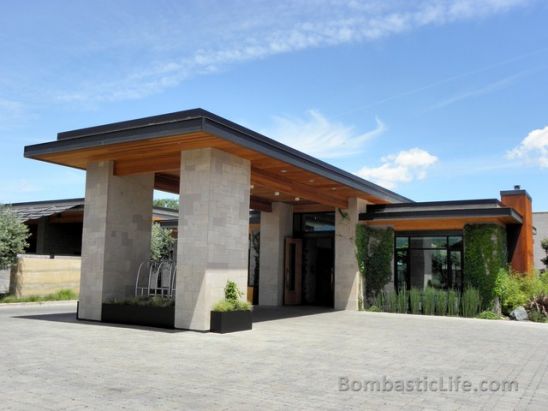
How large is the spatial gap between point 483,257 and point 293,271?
22.0ft

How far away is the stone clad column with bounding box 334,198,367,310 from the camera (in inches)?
684

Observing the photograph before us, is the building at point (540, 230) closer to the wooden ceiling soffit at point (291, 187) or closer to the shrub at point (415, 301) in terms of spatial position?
the shrub at point (415, 301)

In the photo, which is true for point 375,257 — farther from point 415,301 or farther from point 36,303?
point 36,303

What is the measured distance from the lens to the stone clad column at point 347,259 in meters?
17.4

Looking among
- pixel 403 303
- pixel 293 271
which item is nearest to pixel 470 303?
pixel 403 303

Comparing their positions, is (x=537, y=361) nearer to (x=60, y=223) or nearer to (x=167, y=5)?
(x=167, y=5)

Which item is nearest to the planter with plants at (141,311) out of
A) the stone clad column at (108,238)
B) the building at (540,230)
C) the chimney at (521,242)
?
the stone clad column at (108,238)

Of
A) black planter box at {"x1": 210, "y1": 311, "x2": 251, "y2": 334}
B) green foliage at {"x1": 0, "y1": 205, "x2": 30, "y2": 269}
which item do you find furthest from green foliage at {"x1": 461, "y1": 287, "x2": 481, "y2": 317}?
green foliage at {"x1": 0, "y1": 205, "x2": 30, "y2": 269}

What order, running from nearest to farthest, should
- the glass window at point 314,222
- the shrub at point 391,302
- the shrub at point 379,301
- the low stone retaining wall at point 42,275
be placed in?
the shrub at point 391,302 → the low stone retaining wall at point 42,275 → the shrub at point 379,301 → the glass window at point 314,222

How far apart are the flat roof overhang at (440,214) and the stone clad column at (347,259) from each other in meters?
0.45

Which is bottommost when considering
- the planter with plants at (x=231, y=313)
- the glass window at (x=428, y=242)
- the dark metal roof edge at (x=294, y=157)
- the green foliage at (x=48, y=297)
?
the green foliage at (x=48, y=297)

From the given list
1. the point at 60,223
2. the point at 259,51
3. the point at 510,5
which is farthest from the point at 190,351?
the point at 60,223

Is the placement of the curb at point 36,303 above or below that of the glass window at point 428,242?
below

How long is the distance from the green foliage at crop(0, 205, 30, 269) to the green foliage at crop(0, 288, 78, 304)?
1.07 metres
